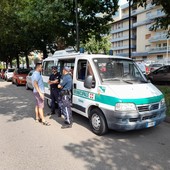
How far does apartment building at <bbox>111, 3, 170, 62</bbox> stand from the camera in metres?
60.7

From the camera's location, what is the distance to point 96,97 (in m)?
5.64

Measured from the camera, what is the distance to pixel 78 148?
4.81 metres

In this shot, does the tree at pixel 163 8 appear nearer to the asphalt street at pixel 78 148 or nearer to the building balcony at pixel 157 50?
the asphalt street at pixel 78 148

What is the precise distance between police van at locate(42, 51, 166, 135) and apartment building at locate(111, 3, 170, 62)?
161ft

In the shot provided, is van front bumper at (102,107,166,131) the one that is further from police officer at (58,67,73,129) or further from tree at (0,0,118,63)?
tree at (0,0,118,63)

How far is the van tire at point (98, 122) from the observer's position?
548 centimetres

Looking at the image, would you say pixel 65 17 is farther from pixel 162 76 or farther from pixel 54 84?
pixel 54 84

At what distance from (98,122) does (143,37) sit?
67691mm

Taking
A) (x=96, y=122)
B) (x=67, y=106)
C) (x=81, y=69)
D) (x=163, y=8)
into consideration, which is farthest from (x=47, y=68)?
(x=163, y=8)

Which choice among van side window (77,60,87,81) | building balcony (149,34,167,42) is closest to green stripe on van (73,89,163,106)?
van side window (77,60,87,81)

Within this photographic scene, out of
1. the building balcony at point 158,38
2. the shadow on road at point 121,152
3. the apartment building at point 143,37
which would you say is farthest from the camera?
the apartment building at point 143,37

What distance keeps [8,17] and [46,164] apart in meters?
20.5

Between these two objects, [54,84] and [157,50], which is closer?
[54,84]

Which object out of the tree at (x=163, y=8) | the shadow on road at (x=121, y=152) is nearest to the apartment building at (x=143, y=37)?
the tree at (x=163, y=8)
